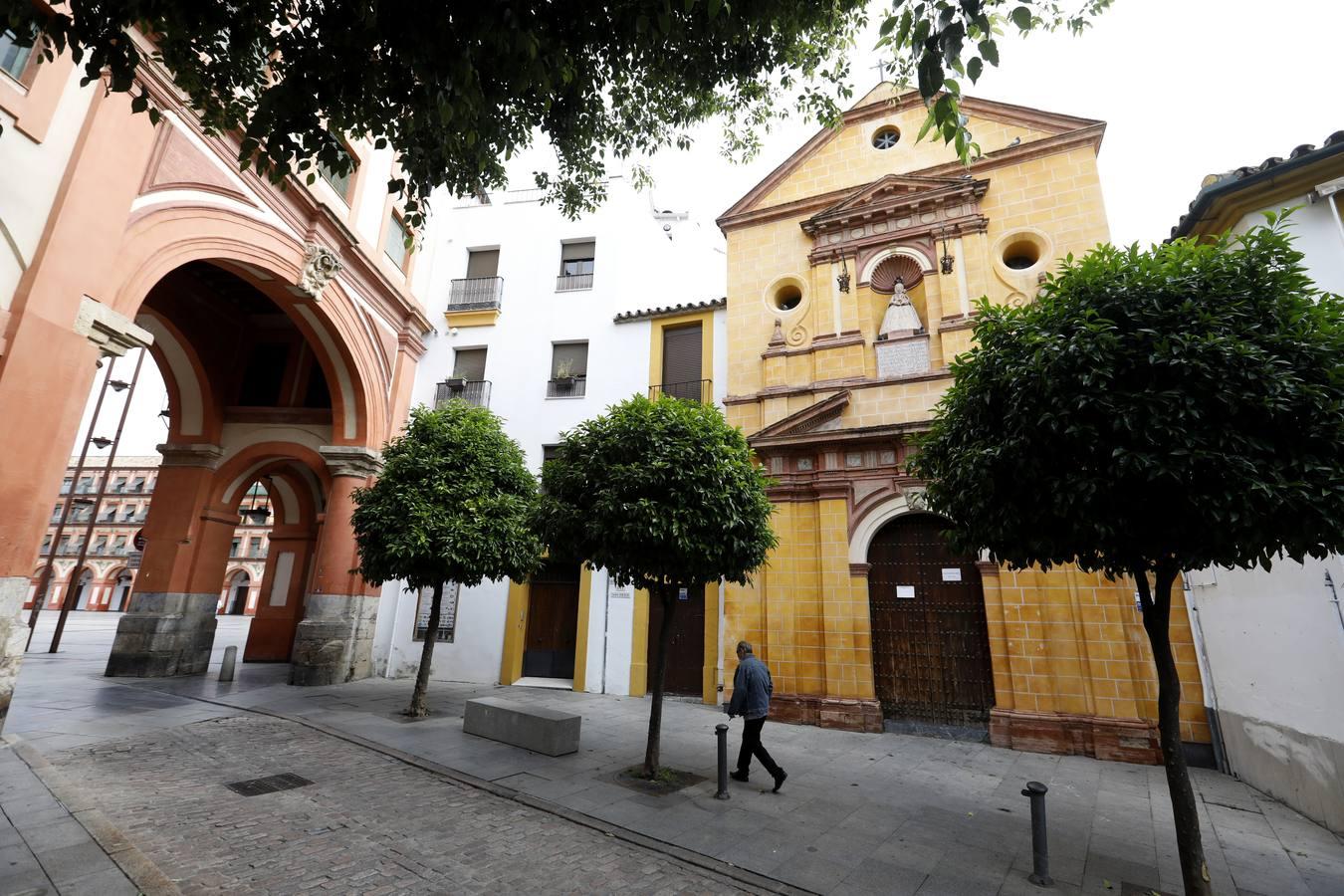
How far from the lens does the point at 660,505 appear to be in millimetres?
6875

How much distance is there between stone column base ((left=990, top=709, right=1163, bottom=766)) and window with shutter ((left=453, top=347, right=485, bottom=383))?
533 inches

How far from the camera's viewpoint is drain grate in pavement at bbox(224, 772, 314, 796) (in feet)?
20.0

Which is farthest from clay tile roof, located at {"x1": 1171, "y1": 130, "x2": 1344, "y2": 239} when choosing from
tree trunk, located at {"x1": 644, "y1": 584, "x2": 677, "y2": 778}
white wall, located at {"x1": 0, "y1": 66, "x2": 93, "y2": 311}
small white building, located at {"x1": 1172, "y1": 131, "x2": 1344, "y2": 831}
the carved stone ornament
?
the carved stone ornament

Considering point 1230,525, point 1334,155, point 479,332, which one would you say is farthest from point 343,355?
point 1334,155

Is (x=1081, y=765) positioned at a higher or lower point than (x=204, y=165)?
lower

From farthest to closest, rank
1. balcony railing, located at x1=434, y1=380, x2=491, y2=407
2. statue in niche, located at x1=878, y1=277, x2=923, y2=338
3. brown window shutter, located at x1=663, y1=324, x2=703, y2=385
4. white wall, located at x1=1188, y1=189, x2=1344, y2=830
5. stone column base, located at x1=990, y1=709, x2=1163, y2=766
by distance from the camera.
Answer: balcony railing, located at x1=434, y1=380, x2=491, y2=407
brown window shutter, located at x1=663, y1=324, x2=703, y2=385
statue in niche, located at x1=878, y1=277, x2=923, y2=338
stone column base, located at x1=990, y1=709, x2=1163, y2=766
white wall, located at x1=1188, y1=189, x2=1344, y2=830

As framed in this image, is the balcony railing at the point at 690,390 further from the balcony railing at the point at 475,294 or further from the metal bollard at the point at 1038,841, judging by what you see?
the metal bollard at the point at 1038,841

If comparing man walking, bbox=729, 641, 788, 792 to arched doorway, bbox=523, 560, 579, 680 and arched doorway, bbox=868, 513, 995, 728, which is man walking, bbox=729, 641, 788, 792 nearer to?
arched doorway, bbox=868, 513, 995, 728

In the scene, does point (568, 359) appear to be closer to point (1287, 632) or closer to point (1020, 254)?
point (1020, 254)

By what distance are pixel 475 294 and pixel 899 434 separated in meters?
11.8

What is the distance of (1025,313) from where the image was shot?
17.2 ft

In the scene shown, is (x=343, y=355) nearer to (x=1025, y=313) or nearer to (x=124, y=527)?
(x=1025, y=313)

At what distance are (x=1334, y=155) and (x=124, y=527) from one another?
6766 cm

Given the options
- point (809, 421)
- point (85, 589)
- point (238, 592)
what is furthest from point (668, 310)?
point (85, 589)
